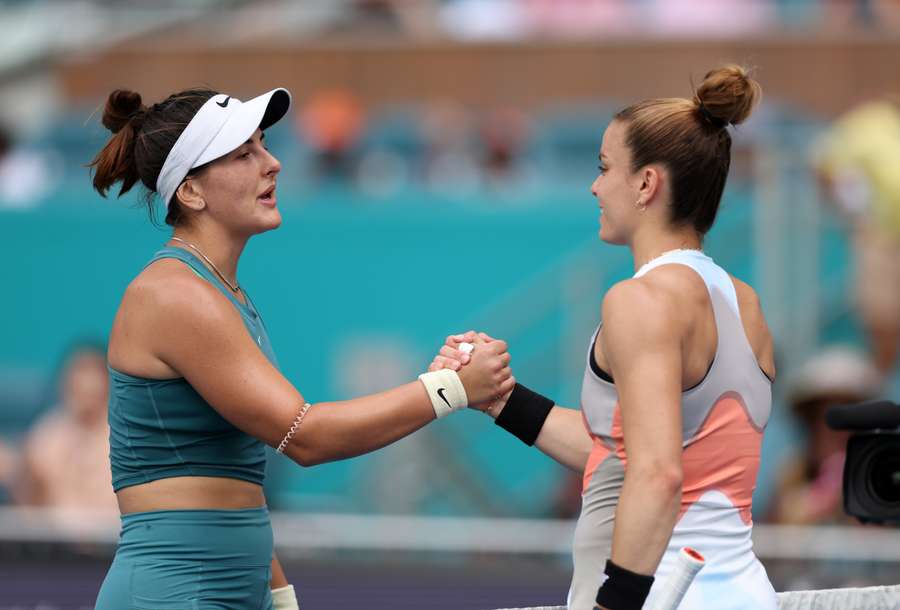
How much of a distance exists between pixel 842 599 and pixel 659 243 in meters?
1.13

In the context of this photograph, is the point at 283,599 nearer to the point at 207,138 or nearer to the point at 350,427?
the point at 350,427

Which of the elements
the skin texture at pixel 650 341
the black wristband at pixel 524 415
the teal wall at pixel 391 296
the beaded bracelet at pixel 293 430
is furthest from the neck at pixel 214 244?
the teal wall at pixel 391 296

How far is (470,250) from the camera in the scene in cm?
822

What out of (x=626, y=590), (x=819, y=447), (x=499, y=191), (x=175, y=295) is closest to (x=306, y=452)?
(x=175, y=295)

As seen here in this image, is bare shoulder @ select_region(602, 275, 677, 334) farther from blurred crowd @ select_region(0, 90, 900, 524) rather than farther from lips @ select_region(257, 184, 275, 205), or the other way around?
blurred crowd @ select_region(0, 90, 900, 524)

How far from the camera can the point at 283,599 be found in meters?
3.43

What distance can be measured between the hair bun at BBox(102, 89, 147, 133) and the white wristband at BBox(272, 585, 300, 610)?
1057 millimetres

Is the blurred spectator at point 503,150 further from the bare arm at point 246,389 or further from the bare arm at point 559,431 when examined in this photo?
the bare arm at point 246,389

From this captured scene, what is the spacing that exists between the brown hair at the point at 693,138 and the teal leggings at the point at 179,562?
1076mm

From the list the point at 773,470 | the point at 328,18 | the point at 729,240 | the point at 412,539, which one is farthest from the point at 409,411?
the point at 328,18

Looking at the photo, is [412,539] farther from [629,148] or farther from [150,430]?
[629,148]

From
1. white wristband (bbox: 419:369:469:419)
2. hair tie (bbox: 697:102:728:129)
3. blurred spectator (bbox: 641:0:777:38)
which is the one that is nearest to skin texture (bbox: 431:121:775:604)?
hair tie (bbox: 697:102:728:129)

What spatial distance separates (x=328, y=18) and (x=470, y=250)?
9.50ft

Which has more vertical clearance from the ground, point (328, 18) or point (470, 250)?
point (328, 18)
